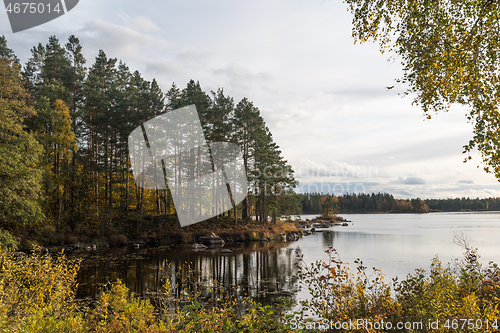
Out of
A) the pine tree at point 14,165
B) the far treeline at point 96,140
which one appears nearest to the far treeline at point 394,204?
the far treeline at point 96,140

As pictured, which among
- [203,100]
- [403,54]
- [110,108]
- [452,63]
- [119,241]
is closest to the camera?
[452,63]

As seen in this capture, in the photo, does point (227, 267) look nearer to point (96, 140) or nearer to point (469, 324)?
point (469, 324)

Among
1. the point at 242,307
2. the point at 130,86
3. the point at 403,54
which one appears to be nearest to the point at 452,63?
the point at 403,54

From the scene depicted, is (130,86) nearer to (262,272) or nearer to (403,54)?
(262,272)

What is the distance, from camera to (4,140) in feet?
47.9

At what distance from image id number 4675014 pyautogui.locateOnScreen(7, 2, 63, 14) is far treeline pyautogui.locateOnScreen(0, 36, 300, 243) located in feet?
25.6

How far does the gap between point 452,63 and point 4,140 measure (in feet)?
59.0

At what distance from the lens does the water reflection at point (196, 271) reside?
1137 centimetres

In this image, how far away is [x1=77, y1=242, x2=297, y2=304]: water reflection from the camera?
→ 1137 cm

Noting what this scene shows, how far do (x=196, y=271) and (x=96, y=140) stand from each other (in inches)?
907

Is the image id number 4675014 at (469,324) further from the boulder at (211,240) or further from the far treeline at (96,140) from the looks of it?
the boulder at (211,240)
